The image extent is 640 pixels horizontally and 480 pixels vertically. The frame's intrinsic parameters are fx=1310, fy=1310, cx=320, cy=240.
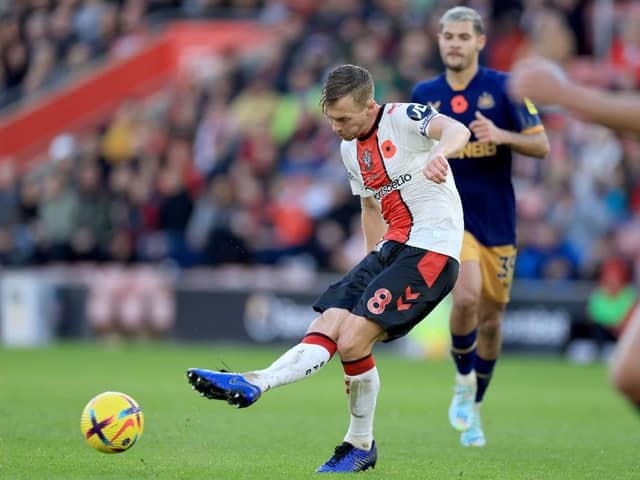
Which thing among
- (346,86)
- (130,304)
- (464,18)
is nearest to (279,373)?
(346,86)

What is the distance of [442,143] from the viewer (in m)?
7.43

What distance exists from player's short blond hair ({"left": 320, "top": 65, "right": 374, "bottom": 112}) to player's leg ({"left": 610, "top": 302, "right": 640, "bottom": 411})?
2383mm

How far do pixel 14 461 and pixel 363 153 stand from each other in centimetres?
278

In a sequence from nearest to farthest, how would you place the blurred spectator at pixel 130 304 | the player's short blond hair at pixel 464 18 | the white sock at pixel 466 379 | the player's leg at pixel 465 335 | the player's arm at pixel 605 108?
the player's arm at pixel 605 108 → the player's leg at pixel 465 335 → the player's short blond hair at pixel 464 18 → the white sock at pixel 466 379 → the blurred spectator at pixel 130 304

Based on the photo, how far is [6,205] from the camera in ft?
80.9

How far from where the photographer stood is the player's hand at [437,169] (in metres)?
7.09

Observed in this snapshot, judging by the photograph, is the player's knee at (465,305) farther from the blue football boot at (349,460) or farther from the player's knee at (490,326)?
the blue football boot at (349,460)

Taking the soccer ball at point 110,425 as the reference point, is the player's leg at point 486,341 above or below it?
below

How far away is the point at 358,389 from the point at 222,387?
1104 mm

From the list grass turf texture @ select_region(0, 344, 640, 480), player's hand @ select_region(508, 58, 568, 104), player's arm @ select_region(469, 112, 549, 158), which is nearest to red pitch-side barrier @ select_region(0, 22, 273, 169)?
grass turf texture @ select_region(0, 344, 640, 480)

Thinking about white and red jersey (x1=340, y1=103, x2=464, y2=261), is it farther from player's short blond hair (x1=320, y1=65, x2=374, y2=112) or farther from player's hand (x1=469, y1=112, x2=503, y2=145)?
player's hand (x1=469, y1=112, x2=503, y2=145)

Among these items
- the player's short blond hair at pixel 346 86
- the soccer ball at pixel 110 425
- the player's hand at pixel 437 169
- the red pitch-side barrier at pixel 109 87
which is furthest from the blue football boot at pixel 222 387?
the red pitch-side barrier at pixel 109 87

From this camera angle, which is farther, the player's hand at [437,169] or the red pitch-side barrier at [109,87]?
the red pitch-side barrier at [109,87]

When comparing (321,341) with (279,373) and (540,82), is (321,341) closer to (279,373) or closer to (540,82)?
(279,373)
